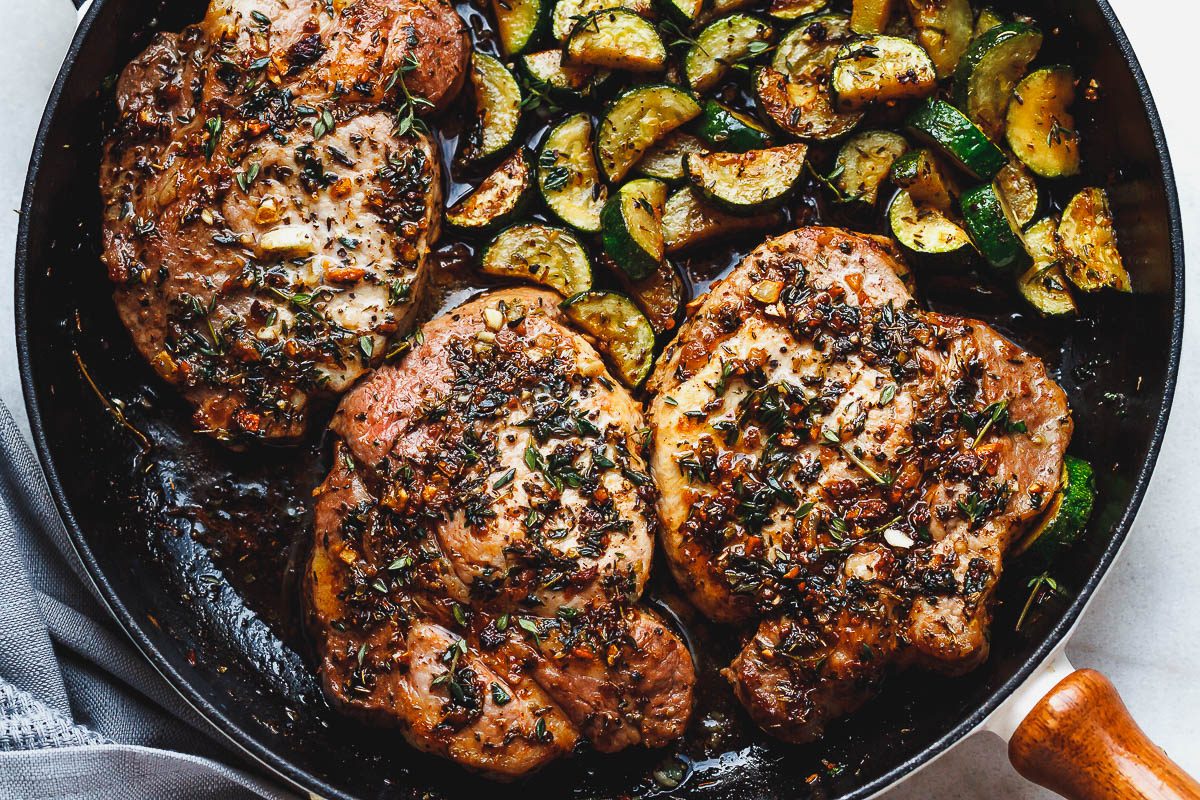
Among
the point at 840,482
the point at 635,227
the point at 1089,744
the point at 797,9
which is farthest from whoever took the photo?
the point at 797,9

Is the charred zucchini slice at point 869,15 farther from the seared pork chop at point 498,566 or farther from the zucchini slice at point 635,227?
the seared pork chop at point 498,566

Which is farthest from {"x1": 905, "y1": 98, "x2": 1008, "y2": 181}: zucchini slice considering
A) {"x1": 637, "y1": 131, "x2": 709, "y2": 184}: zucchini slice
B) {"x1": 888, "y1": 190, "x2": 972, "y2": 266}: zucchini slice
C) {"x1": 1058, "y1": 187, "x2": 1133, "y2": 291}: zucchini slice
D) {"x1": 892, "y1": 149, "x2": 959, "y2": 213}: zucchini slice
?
{"x1": 637, "y1": 131, "x2": 709, "y2": 184}: zucchini slice

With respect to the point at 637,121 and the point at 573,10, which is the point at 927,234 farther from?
the point at 573,10

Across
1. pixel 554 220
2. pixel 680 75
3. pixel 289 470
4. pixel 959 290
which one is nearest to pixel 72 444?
pixel 289 470

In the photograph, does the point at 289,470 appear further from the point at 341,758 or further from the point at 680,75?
the point at 680,75

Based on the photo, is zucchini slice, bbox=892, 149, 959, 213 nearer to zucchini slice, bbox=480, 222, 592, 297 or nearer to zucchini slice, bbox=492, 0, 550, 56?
zucchini slice, bbox=480, 222, 592, 297

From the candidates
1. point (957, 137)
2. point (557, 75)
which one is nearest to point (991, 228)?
point (957, 137)

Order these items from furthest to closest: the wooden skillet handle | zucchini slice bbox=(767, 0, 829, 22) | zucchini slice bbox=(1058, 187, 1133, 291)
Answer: zucchini slice bbox=(767, 0, 829, 22) < zucchini slice bbox=(1058, 187, 1133, 291) < the wooden skillet handle

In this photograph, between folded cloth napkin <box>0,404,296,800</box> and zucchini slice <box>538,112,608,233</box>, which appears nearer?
folded cloth napkin <box>0,404,296,800</box>
